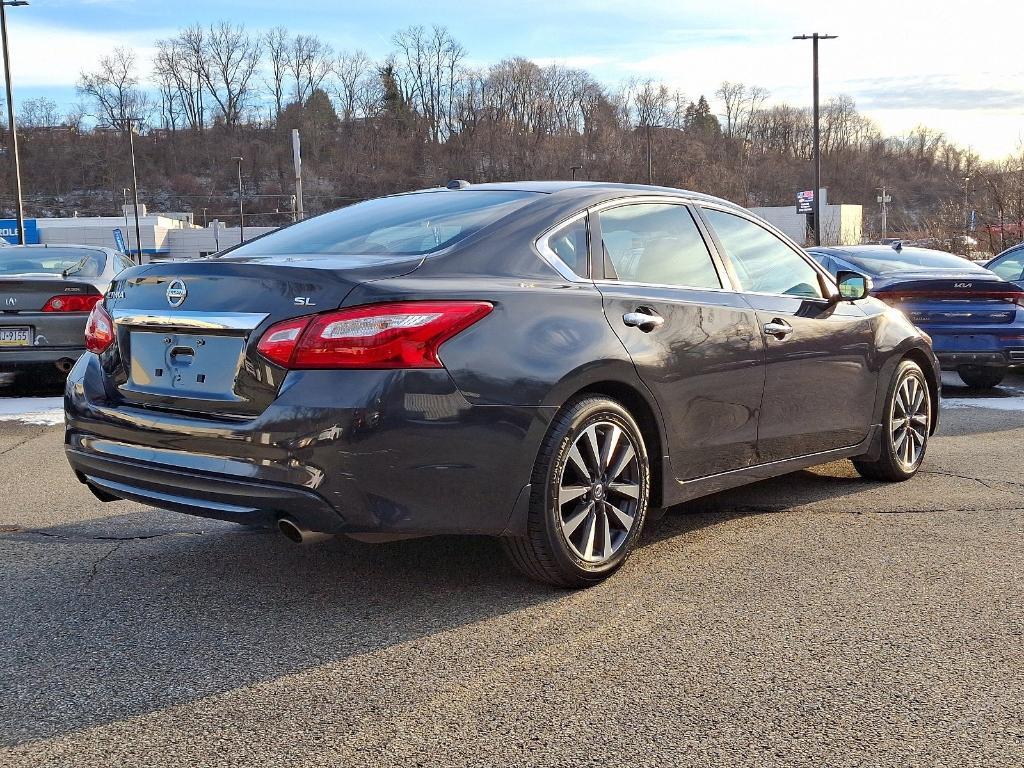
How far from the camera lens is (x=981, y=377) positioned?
35.3 feet

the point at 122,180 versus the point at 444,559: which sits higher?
the point at 122,180

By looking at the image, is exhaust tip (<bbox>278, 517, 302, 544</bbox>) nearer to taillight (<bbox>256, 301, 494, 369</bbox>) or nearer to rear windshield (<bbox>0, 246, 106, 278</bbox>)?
taillight (<bbox>256, 301, 494, 369</bbox>)

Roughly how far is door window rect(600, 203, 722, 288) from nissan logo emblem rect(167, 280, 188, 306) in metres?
1.59

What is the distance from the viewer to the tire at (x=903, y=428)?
5.88 m

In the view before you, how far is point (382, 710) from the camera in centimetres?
300

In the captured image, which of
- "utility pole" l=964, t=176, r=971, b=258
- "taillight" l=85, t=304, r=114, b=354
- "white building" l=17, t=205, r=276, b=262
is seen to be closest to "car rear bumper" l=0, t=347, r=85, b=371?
"taillight" l=85, t=304, r=114, b=354

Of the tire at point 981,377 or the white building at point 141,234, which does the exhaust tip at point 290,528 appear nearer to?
the tire at point 981,377

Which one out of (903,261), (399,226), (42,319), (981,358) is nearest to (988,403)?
(981,358)

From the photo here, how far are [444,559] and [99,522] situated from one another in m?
1.78

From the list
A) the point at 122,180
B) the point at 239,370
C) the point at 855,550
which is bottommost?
the point at 855,550

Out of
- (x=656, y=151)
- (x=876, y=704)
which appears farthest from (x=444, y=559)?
(x=656, y=151)

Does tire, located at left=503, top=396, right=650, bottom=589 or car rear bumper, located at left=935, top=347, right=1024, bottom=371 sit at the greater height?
tire, located at left=503, top=396, right=650, bottom=589

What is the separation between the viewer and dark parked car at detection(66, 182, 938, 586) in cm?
355

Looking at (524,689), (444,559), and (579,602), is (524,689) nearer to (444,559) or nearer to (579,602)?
(579,602)
